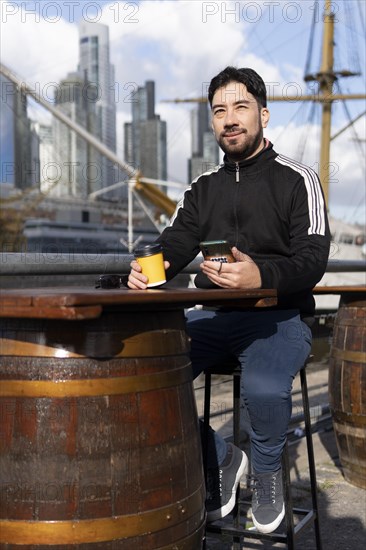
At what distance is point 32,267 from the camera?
3.22m

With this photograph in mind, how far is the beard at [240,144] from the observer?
130 inches

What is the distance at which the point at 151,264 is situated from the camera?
9.33 feet

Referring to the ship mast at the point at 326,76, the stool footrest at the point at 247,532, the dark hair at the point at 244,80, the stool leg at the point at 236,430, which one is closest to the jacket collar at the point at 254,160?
the dark hair at the point at 244,80

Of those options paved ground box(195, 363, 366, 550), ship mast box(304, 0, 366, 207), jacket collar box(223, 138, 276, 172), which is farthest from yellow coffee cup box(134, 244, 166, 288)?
ship mast box(304, 0, 366, 207)

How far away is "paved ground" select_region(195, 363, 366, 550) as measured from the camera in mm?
3945

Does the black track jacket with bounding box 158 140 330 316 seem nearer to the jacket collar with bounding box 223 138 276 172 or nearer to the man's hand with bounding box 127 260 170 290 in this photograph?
the jacket collar with bounding box 223 138 276 172

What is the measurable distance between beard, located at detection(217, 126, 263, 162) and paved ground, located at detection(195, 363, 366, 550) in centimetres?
162

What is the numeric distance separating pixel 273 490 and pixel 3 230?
255 ft

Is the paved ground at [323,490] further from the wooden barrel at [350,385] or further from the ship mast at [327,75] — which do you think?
the ship mast at [327,75]

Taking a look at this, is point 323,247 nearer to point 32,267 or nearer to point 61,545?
point 32,267

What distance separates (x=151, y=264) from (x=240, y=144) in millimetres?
768

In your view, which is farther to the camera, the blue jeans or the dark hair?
the dark hair

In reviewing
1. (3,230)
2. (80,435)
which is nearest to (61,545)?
(80,435)

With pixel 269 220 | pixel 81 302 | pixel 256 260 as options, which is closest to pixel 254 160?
pixel 269 220
